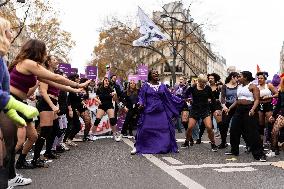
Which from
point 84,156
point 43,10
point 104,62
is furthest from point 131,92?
point 104,62

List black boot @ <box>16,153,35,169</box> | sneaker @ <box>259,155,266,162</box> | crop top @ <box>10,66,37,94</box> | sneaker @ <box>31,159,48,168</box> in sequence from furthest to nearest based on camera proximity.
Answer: sneaker @ <box>259,155,266,162</box> < sneaker @ <box>31,159,48,168</box> < black boot @ <box>16,153,35,169</box> < crop top @ <box>10,66,37,94</box>

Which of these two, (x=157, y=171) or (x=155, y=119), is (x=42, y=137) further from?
(x=155, y=119)

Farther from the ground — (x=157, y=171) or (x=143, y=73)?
(x=143, y=73)

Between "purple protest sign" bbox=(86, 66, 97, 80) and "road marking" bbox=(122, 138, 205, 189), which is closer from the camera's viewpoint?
"road marking" bbox=(122, 138, 205, 189)

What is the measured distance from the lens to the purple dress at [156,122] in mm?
9648

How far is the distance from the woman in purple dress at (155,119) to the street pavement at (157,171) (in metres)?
0.38

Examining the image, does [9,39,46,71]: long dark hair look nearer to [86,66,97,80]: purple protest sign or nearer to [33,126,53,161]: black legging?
[33,126,53,161]: black legging

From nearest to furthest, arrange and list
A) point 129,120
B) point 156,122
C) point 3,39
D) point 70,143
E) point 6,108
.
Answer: point 6,108 < point 3,39 < point 156,122 < point 70,143 < point 129,120

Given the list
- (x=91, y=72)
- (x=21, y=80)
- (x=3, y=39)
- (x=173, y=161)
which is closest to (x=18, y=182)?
(x=21, y=80)

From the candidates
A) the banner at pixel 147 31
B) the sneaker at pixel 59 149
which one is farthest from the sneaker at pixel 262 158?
the banner at pixel 147 31

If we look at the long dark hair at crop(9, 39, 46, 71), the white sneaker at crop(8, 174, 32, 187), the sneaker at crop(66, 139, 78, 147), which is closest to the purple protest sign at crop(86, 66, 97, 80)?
the sneaker at crop(66, 139, 78, 147)

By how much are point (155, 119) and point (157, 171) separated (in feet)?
9.91

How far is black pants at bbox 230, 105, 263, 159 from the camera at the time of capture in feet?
27.7

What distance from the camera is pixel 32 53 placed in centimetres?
581
